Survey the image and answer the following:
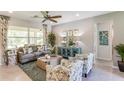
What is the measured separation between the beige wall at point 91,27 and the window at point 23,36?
38.9 inches

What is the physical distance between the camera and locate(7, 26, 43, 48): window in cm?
549

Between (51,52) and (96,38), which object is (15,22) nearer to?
(51,52)

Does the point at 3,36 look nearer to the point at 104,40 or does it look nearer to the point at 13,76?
the point at 13,76

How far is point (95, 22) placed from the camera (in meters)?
5.98

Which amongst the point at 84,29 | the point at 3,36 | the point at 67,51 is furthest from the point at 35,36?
the point at 84,29

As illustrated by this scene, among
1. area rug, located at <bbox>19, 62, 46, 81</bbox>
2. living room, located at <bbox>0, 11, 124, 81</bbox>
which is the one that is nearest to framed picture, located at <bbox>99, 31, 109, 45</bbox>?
living room, located at <bbox>0, 11, 124, 81</bbox>

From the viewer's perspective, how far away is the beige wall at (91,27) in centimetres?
487

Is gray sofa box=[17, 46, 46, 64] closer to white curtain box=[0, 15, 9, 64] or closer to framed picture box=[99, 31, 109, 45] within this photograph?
white curtain box=[0, 15, 9, 64]

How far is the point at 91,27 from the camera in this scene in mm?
6180

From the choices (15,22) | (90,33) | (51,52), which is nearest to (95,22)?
(90,33)

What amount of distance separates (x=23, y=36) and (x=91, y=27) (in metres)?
3.12

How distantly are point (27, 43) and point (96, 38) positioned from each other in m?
3.21
